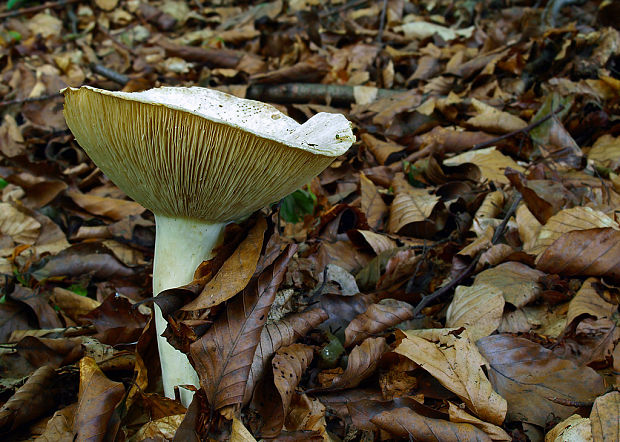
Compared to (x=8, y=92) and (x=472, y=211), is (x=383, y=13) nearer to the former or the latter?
(x=472, y=211)

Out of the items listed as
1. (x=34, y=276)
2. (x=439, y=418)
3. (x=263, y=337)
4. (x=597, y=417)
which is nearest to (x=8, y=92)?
(x=34, y=276)

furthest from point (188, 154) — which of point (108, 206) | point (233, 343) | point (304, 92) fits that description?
point (304, 92)

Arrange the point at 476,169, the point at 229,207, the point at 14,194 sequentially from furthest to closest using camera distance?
1. the point at 14,194
2. the point at 476,169
3. the point at 229,207

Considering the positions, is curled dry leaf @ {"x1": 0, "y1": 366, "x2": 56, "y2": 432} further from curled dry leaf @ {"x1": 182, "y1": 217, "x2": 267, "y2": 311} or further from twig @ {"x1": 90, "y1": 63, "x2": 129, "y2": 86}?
twig @ {"x1": 90, "y1": 63, "x2": 129, "y2": 86}

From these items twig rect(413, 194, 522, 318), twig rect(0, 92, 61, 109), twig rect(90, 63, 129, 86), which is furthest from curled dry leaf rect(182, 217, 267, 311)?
twig rect(0, 92, 61, 109)

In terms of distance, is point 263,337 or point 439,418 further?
point 263,337
